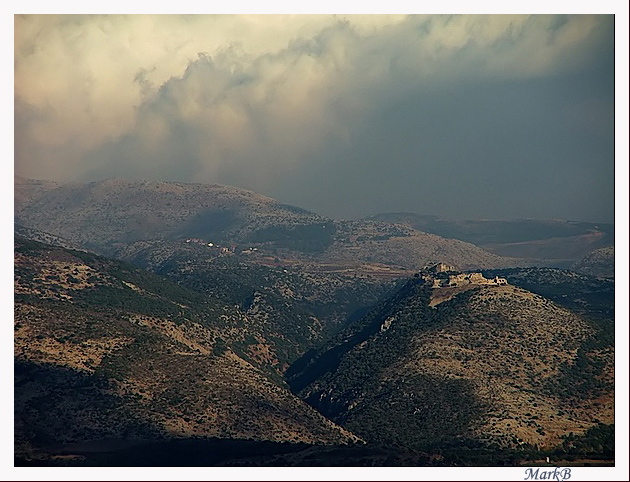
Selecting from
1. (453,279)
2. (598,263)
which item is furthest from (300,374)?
(598,263)

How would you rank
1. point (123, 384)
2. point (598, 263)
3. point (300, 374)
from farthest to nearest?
point (598, 263), point (300, 374), point (123, 384)

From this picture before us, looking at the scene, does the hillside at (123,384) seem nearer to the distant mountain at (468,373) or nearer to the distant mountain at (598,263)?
the distant mountain at (468,373)

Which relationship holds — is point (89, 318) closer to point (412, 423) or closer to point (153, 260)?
point (412, 423)

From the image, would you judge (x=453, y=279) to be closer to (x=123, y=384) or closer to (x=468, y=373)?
(x=468, y=373)

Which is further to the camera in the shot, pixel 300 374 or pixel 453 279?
pixel 453 279

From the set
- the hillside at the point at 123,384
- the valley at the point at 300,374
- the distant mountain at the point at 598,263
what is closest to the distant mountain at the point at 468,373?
the valley at the point at 300,374

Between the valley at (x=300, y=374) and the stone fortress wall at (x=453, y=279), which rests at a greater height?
the stone fortress wall at (x=453, y=279)

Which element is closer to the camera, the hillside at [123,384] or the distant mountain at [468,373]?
the hillside at [123,384]
